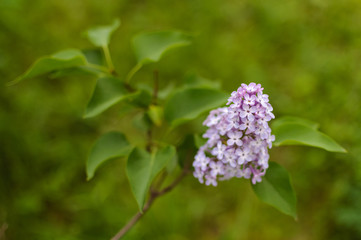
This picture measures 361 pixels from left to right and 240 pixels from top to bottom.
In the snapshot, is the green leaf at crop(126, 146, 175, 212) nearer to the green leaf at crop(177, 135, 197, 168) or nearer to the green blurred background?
the green leaf at crop(177, 135, 197, 168)

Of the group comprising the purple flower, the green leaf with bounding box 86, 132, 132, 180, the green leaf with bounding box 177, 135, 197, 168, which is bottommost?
the green leaf with bounding box 177, 135, 197, 168

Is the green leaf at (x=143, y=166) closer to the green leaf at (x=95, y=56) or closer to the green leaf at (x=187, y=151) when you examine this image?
the green leaf at (x=187, y=151)

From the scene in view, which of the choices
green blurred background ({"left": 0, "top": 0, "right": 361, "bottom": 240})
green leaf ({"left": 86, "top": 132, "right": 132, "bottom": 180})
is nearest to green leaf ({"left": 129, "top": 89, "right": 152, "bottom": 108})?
→ green leaf ({"left": 86, "top": 132, "right": 132, "bottom": 180})

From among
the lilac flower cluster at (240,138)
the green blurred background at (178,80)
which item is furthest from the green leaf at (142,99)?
the green blurred background at (178,80)

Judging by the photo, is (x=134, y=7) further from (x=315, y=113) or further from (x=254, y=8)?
(x=315, y=113)

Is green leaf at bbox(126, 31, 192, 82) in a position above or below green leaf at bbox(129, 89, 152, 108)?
above

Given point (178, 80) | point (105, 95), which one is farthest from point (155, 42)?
point (178, 80)

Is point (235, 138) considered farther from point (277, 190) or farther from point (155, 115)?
point (155, 115)

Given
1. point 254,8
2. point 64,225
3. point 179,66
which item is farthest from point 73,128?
point 254,8
